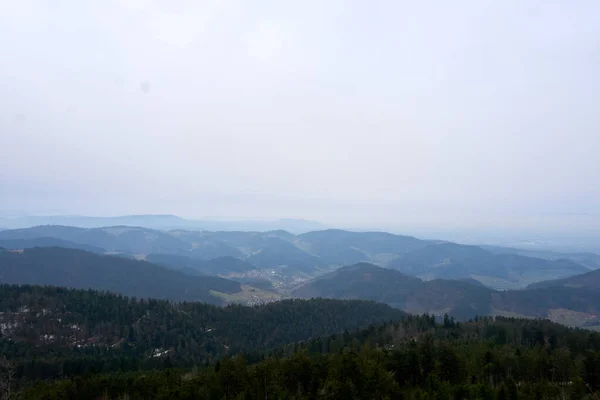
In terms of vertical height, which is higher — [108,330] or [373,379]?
[373,379]

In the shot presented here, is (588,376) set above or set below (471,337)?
above

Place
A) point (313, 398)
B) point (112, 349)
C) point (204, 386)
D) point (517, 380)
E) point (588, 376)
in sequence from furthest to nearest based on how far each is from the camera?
1. point (112, 349)
2. point (517, 380)
3. point (588, 376)
4. point (204, 386)
5. point (313, 398)

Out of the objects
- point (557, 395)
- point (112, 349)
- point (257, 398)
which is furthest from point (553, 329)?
point (112, 349)

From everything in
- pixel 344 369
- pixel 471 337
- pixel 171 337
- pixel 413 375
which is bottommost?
pixel 171 337

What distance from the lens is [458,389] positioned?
4928 centimetres

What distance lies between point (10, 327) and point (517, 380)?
189m

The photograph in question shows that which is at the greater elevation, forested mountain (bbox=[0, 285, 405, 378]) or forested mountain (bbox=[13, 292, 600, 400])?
forested mountain (bbox=[13, 292, 600, 400])

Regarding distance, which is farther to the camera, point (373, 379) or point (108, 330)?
point (108, 330)

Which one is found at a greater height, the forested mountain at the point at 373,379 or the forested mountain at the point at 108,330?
the forested mountain at the point at 373,379

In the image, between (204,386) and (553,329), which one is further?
(553,329)

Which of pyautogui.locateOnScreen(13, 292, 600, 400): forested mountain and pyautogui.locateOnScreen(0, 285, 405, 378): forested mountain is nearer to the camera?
pyautogui.locateOnScreen(13, 292, 600, 400): forested mountain

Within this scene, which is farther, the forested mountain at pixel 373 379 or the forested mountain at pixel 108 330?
the forested mountain at pixel 108 330

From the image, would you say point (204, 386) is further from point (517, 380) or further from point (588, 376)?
point (588, 376)

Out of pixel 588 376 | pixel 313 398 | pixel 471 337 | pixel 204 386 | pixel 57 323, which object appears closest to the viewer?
pixel 313 398
